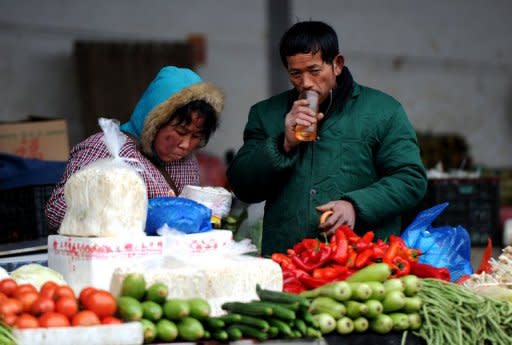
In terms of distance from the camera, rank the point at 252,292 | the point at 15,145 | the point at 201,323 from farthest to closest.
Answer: the point at 15,145, the point at 252,292, the point at 201,323

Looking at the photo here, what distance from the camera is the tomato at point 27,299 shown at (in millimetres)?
3328

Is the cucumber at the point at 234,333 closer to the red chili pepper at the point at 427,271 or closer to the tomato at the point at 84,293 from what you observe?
the tomato at the point at 84,293

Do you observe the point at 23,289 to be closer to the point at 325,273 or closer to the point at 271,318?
the point at 271,318

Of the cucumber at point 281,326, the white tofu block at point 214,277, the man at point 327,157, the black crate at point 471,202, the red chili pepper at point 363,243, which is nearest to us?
the cucumber at point 281,326

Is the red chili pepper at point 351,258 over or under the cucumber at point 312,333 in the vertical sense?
over

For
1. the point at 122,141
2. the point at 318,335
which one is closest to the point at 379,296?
the point at 318,335

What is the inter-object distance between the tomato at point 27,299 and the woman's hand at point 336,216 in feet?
4.29

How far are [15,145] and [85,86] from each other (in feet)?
8.61

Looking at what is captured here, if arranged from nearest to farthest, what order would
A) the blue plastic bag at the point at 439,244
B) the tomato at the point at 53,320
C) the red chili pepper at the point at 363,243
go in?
the tomato at the point at 53,320 < the red chili pepper at the point at 363,243 < the blue plastic bag at the point at 439,244

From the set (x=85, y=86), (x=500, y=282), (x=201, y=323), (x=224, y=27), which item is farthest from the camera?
(x=224, y=27)

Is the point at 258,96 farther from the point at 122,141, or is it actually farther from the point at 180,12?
the point at 122,141

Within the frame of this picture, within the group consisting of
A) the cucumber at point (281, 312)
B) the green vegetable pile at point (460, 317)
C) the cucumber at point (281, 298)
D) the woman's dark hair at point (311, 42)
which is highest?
Result: the woman's dark hair at point (311, 42)

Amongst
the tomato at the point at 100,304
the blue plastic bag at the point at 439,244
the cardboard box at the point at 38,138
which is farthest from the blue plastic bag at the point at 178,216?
the cardboard box at the point at 38,138

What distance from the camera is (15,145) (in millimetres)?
6777
